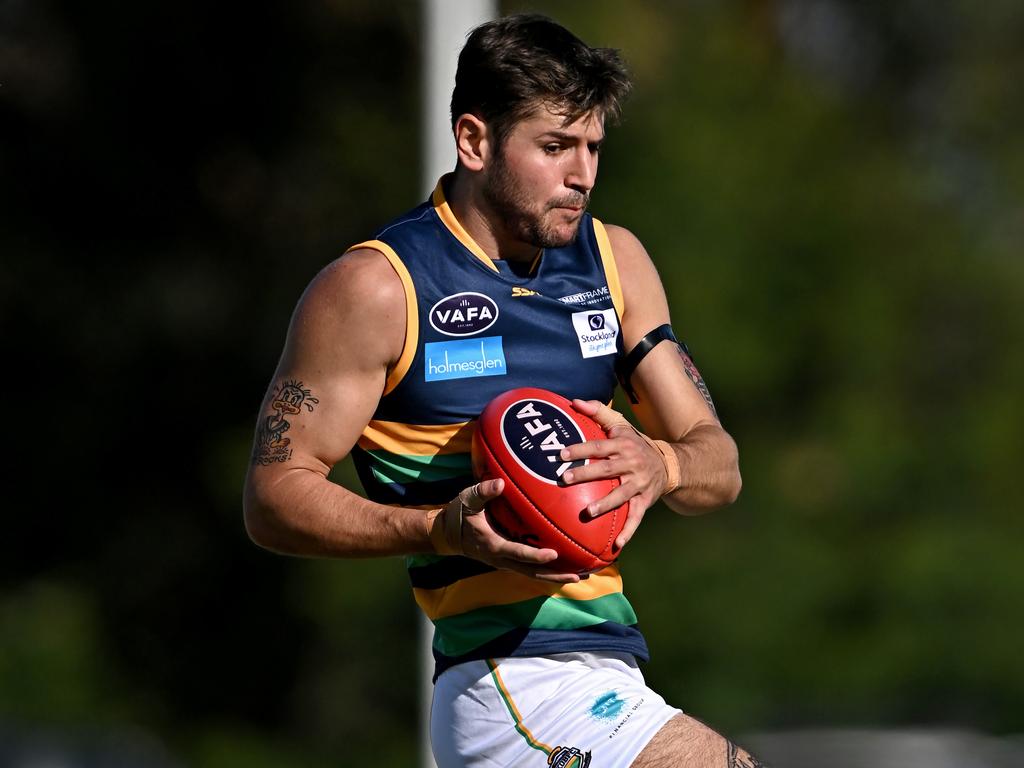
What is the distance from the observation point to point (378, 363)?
4047 mm

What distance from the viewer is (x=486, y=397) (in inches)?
162

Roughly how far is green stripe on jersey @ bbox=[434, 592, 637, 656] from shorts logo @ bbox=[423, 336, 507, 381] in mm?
555

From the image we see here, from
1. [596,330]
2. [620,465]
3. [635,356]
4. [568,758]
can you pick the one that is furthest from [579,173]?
[568,758]

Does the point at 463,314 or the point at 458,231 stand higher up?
the point at 458,231

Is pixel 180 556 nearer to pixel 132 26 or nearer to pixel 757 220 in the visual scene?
pixel 132 26

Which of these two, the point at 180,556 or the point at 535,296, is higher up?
the point at 535,296

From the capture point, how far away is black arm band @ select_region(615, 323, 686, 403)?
4363 mm

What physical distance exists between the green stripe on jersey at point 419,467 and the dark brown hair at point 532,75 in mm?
773

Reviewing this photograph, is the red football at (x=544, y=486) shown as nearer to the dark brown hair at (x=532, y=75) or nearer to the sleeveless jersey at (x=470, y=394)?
the sleeveless jersey at (x=470, y=394)

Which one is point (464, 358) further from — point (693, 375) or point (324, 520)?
point (693, 375)

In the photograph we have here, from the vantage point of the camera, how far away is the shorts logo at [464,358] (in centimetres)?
408

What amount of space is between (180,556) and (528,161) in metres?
13.4

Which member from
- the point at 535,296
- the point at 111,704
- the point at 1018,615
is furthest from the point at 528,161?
the point at 111,704

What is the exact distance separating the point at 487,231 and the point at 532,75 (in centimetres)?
41
